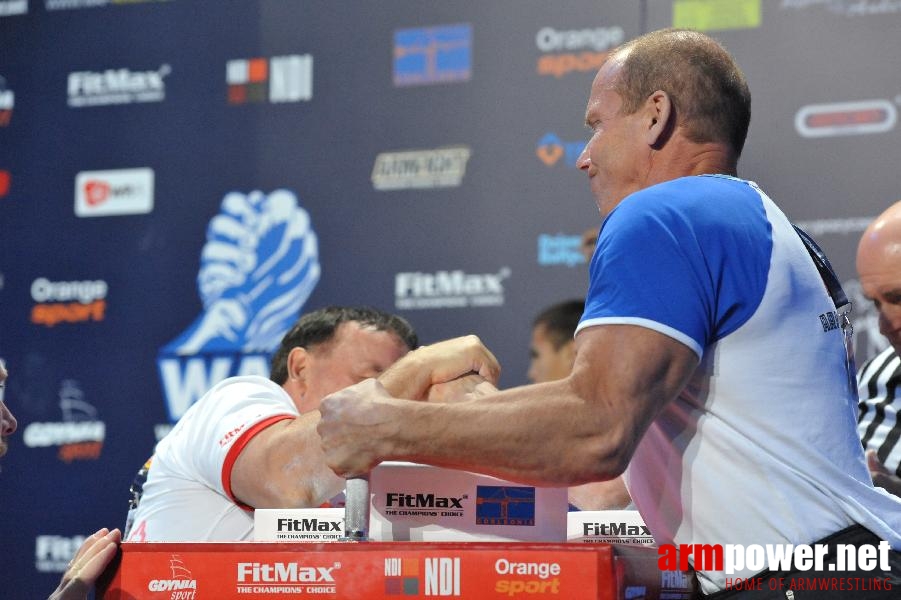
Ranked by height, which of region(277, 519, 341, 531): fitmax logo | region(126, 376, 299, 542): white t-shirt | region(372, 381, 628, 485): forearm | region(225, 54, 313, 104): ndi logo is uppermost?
region(225, 54, 313, 104): ndi logo

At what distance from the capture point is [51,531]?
15.9ft

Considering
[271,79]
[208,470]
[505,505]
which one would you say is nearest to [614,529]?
[505,505]

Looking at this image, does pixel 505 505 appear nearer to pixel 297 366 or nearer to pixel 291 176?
pixel 297 366

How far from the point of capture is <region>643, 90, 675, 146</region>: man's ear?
5.48 feet

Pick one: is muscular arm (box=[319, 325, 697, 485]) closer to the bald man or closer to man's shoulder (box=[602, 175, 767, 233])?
man's shoulder (box=[602, 175, 767, 233])

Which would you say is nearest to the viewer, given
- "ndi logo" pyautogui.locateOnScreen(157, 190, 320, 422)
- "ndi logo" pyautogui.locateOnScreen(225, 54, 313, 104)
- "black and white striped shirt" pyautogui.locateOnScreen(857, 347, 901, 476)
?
"black and white striped shirt" pyautogui.locateOnScreen(857, 347, 901, 476)

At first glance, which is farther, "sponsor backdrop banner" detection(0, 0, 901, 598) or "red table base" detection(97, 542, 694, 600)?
"sponsor backdrop banner" detection(0, 0, 901, 598)

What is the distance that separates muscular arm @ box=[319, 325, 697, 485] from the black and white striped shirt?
A: 1.76m

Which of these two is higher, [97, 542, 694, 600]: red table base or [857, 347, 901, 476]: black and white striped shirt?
[97, 542, 694, 600]: red table base

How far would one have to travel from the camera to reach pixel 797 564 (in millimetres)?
1415

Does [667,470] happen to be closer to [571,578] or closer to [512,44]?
[571,578]

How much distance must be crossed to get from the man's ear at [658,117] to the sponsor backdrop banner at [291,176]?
8.37 ft

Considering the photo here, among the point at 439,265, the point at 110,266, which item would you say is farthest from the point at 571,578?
the point at 110,266

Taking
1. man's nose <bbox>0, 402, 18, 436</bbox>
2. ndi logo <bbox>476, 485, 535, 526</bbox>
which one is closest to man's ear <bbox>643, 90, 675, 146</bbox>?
ndi logo <bbox>476, 485, 535, 526</bbox>
